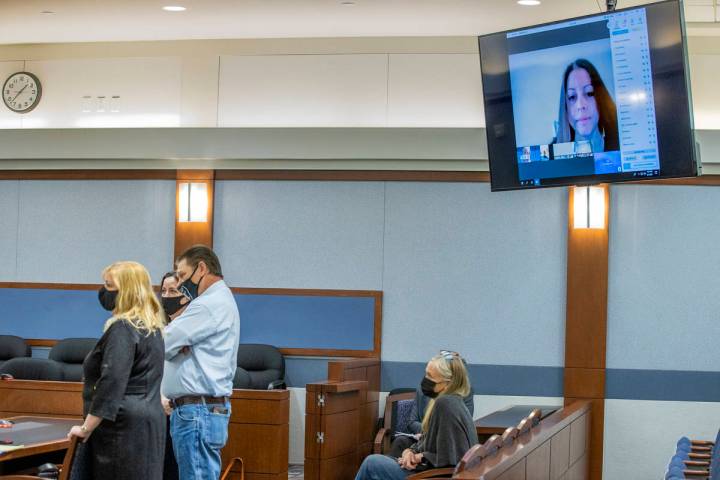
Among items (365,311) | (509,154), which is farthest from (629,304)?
(509,154)

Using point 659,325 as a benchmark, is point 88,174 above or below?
above

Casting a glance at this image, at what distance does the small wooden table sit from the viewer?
475 cm

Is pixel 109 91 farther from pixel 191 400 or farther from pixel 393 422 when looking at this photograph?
pixel 191 400

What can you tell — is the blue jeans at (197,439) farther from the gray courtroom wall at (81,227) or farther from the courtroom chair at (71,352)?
the gray courtroom wall at (81,227)

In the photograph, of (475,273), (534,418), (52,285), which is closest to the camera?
(534,418)

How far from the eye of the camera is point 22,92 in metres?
9.80

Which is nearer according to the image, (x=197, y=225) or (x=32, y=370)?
(x=32, y=370)

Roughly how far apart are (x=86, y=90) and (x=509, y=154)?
5137mm

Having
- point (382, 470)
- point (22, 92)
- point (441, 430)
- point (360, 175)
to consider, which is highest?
point (22, 92)

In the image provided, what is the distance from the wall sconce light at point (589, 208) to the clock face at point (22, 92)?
4.93 metres

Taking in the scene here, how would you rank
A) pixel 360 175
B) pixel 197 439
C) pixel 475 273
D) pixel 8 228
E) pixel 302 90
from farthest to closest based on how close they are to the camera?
pixel 8 228 → pixel 302 90 → pixel 360 175 → pixel 475 273 → pixel 197 439

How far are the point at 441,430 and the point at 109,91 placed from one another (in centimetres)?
552

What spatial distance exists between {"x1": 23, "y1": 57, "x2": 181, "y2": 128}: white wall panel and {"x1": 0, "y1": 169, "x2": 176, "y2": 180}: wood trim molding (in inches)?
16.3

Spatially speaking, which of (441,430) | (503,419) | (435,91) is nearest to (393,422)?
(503,419)
